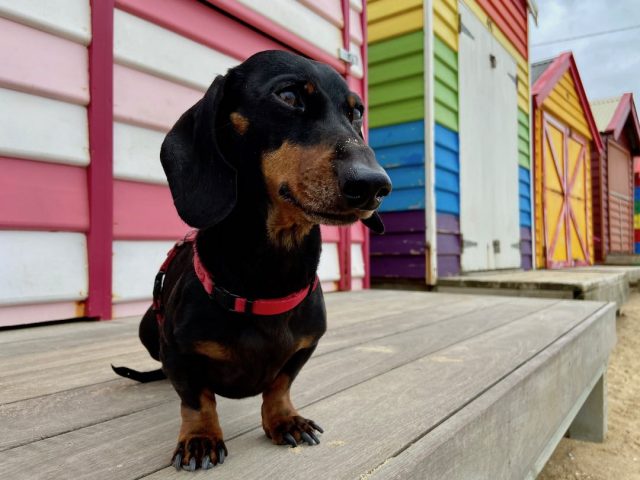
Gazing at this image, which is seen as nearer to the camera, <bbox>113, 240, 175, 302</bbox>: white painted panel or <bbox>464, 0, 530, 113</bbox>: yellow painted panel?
<bbox>113, 240, 175, 302</bbox>: white painted panel

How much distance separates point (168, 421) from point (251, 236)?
0.51 metres

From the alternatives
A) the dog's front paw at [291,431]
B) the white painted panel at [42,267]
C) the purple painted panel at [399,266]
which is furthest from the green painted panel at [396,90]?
the dog's front paw at [291,431]

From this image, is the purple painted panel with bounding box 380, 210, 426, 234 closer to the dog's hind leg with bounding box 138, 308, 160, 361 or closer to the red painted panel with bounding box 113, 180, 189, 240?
the red painted panel with bounding box 113, 180, 189, 240

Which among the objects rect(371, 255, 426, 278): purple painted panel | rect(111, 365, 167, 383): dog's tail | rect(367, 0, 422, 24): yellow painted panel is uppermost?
rect(367, 0, 422, 24): yellow painted panel

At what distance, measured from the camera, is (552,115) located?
8.41 metres

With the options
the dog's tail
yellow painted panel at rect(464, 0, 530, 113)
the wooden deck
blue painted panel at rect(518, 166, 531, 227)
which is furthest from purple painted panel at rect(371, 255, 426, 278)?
the dog's tail

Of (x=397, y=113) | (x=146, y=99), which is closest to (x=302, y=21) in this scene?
(x=146, y=99)

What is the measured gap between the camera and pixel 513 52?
7012mm

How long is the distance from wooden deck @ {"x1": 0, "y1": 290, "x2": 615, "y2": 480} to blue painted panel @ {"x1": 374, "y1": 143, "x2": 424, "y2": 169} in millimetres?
2670

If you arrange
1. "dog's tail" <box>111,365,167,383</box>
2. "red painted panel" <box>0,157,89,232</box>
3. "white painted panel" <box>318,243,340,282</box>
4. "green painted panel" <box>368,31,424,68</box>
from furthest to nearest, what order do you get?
"green painted panel" <box>368,31,424,68</box>, "white painted panel" <box>318,243,340,282</box>, "red painted panel" <box>0,157,89,232</box>, "dog's tail" <box>111,365,167,383</box>

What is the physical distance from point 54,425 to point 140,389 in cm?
30

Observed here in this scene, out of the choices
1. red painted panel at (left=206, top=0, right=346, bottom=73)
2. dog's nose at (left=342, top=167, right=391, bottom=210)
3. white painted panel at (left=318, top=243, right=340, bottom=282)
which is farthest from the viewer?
white painted panel at (left=318, top=243, right=340, bottom=282)

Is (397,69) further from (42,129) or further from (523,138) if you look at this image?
(42,129)

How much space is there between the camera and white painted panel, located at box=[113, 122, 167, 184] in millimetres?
2631
